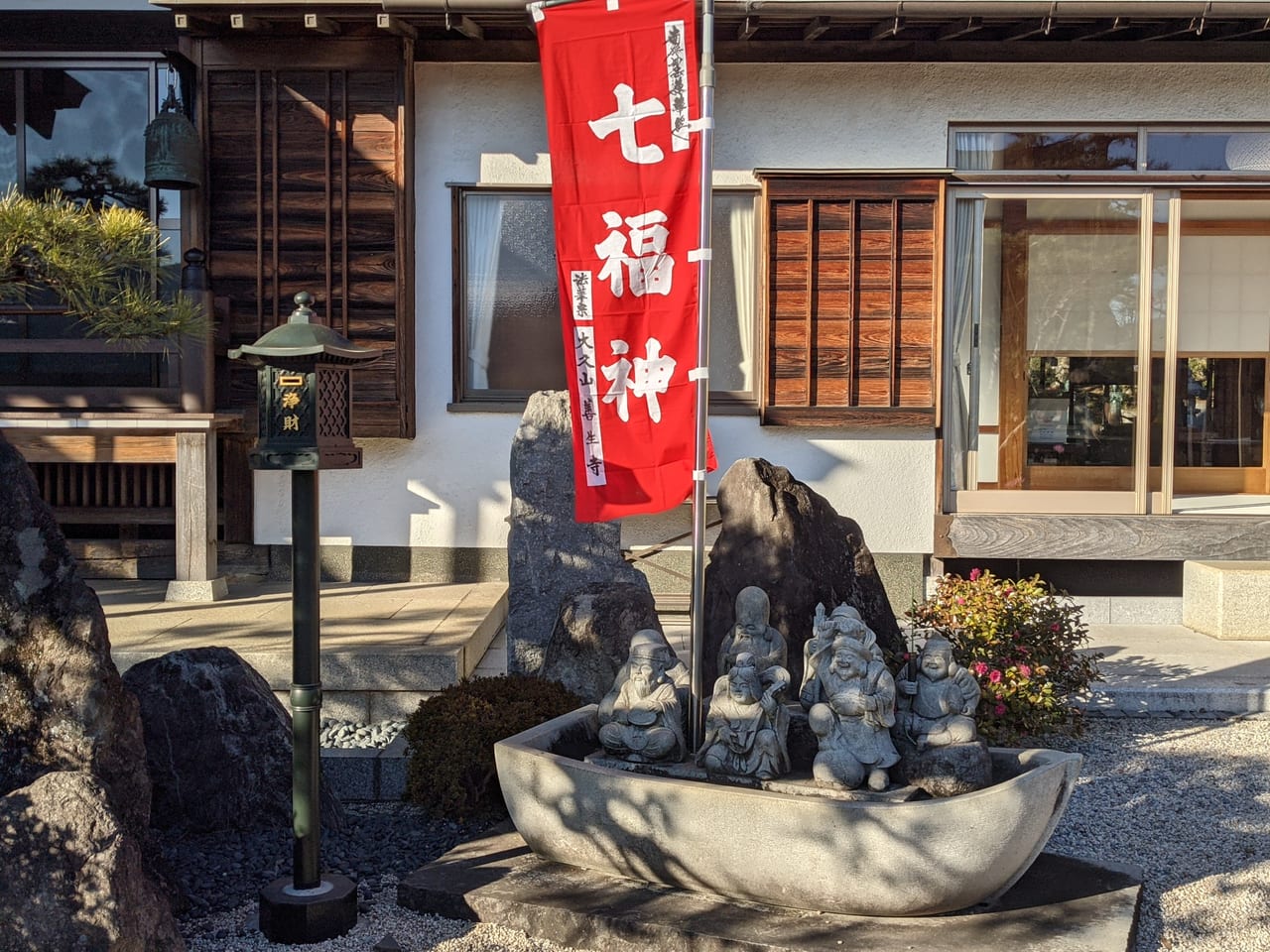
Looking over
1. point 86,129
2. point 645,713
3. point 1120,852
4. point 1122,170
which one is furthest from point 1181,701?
point 86,129

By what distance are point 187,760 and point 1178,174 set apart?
8013 mm

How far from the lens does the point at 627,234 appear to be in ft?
15.8

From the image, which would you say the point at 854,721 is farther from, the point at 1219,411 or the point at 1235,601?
the point at 1219,411

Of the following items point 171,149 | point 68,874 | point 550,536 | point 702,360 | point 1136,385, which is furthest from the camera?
point 1136,385

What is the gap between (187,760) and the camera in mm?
4969

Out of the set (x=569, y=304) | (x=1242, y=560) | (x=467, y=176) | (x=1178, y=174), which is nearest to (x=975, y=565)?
(x=1242, y=560)

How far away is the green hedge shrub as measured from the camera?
515 cm

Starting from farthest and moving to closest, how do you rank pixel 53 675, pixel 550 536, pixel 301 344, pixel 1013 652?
1. pixel 550 536
2. pixel 1013 652
3. pixel 301 344
4. pixel 53 675

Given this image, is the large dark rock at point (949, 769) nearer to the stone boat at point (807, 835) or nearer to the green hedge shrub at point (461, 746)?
the stone boat at point (807, 835)

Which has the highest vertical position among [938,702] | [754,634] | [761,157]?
[761,157]

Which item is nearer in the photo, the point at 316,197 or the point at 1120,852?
the point at 1120,852

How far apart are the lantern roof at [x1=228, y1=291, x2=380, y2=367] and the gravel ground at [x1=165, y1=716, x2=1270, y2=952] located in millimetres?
1939

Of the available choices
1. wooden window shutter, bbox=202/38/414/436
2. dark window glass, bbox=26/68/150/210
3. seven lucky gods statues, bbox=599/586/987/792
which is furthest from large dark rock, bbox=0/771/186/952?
dark window glass, bbox=26/68/150/210

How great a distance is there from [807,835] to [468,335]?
249 inches
